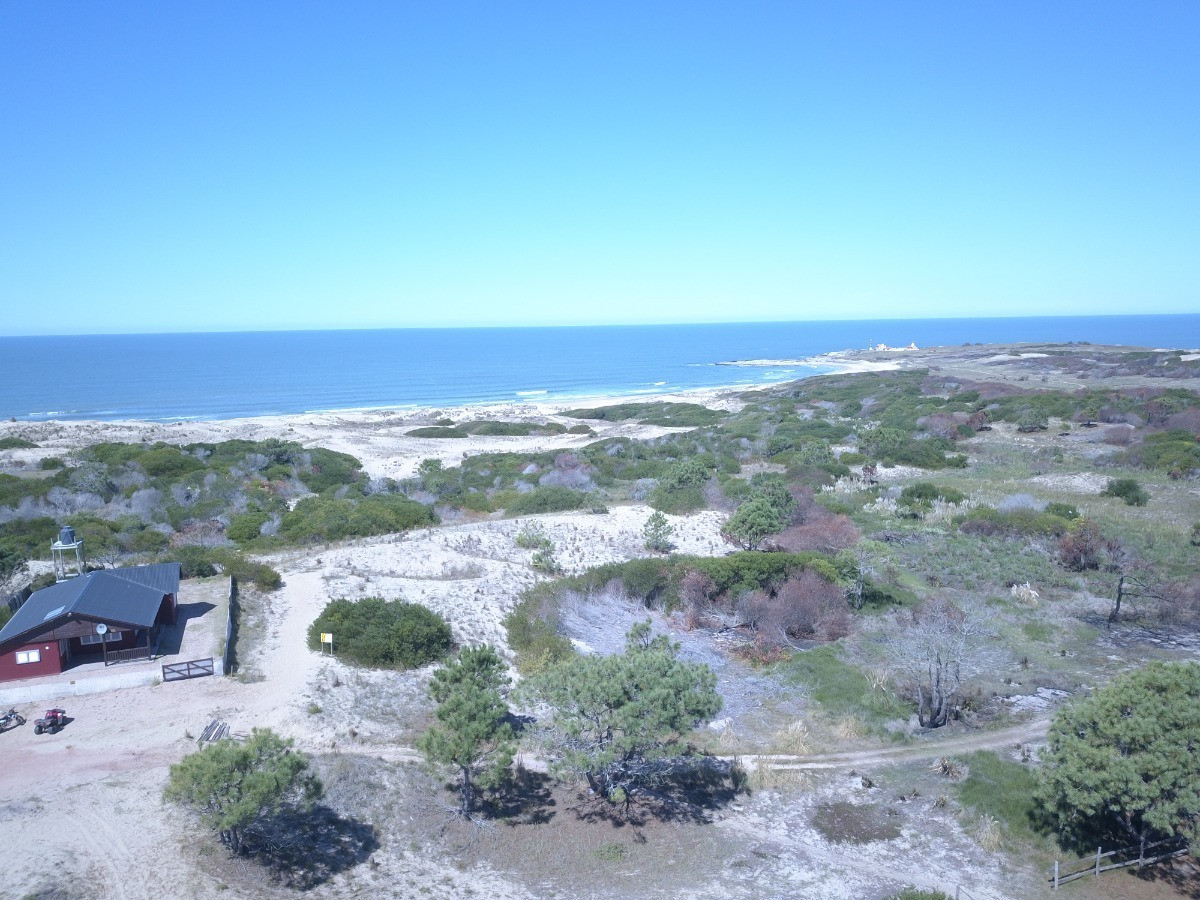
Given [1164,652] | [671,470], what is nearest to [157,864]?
[1164,652]

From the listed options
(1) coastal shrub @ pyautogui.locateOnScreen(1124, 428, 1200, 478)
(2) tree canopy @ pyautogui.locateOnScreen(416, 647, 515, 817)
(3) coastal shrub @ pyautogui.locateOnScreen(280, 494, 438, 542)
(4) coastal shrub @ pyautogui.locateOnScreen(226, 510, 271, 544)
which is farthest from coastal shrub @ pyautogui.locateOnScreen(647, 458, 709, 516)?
(1) coastal shrub @ pyautogui.locateOnScreen(1124, 428, 1200, 478)

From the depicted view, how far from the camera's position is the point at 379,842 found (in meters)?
12.3

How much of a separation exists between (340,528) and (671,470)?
14.0 meters

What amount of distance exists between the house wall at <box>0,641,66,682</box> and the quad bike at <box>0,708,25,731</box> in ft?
4.54

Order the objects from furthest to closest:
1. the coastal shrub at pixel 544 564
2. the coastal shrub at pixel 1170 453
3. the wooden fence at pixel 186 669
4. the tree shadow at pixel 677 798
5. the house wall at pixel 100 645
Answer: the coastal shrub at pixel 1170 453
the coastal shrub at pixel 544 564
the house wall at pixel 100 645
the wooden fence at pixel 186 669
the tree shadow at pixel 677 798

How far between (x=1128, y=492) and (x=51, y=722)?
118ft

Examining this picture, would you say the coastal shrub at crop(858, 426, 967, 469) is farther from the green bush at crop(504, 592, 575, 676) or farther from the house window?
the house window

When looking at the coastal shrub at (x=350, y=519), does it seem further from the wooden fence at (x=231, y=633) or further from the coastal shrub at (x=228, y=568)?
the wooden fence at (x=231, y=633)

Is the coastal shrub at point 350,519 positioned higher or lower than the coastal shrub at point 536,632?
higher

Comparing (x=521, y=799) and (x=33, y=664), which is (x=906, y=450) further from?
(x=33, y=664)

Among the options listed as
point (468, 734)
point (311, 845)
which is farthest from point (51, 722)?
point (468, 734)

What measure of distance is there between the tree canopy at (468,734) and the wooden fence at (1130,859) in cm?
849

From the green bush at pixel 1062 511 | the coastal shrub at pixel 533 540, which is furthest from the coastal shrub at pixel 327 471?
the green bush at pixel 1062 511

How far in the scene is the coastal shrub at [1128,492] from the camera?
31172 mm
